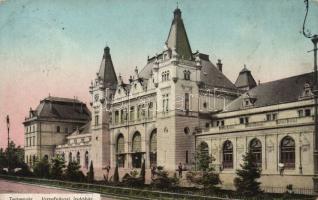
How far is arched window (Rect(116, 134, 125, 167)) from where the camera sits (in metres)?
54.0

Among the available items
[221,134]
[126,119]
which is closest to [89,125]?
[126,119]

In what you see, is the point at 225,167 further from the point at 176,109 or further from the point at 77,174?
the point at 77,174

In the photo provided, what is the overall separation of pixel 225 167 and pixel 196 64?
11.4 metres

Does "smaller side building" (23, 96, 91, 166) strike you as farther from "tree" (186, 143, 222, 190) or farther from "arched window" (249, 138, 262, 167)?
"tree" (186, 143, 222, 190)

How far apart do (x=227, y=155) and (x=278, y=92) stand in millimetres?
7530

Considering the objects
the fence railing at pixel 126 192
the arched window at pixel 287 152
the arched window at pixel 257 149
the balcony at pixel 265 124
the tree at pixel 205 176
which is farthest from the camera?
the arched window at pixel 257 149

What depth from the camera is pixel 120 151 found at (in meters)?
54.9

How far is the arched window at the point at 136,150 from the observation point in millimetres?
50859

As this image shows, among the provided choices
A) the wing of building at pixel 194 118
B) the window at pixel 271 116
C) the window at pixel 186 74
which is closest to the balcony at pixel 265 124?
the wing of building at pixel 194 118

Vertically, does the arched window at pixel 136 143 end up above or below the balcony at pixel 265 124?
below

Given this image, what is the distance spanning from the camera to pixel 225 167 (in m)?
40.5

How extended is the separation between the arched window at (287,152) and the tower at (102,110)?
26016 mm

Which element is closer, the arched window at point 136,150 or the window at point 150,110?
the window at point 150,110

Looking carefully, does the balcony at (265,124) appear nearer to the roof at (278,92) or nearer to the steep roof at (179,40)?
the roof at (278,92)
